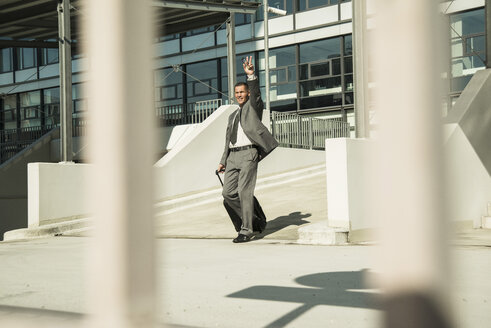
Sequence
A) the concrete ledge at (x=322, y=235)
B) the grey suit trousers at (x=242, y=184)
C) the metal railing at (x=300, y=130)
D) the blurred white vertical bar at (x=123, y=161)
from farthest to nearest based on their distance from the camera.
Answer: the metal railing at (x=300, y=130) < the grey suit trousers at (x=242, y=184) < the concrete ledge at (x=322, y=235) < the blurred white vertical bar at (x=123, y=161)

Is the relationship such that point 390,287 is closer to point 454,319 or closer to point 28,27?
point 454,319

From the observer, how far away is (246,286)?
3.95 meters

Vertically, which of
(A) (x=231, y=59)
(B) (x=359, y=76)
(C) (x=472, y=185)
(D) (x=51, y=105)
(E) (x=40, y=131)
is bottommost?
(C) (x=472, y=185)

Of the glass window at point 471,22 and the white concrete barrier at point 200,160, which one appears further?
the glass window at point 471,22

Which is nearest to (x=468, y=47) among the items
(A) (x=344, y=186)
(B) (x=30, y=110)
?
(A) (x=344, y=186)

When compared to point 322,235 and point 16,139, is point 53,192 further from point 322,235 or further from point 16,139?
point 16,139

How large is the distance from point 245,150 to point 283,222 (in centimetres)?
168

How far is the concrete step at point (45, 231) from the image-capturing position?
31.2 feet

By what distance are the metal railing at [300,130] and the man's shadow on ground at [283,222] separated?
20.5 ft

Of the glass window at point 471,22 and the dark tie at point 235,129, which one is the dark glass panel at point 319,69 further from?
the dark tie at point 235,129

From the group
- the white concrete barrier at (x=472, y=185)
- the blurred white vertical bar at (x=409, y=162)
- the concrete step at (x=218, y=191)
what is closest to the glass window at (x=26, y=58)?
the concrete step at (x=218, y=191)

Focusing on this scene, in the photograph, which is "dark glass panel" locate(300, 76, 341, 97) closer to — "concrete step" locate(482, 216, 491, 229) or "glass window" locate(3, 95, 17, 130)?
"glass window" locate(3, 95, 17, 130)

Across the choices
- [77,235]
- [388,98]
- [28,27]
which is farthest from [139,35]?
[28,27]

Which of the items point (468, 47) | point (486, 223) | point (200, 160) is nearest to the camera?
point (486, 223)
